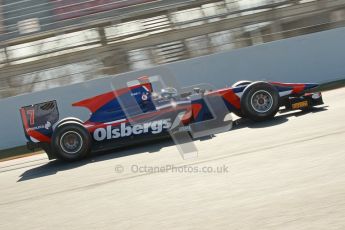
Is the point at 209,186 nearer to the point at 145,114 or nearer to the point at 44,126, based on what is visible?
the point at 145,114

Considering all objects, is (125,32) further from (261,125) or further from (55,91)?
(261,125)

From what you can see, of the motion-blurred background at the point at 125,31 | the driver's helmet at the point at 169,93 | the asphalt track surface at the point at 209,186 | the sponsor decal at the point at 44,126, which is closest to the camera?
the asphalt track surface at the point at 209,186

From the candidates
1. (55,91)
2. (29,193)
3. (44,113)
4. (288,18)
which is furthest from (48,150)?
(288,18)

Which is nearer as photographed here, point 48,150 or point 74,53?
point 48,150

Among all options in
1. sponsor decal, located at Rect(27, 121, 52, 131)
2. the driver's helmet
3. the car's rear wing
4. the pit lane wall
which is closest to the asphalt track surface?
the car's rear wing

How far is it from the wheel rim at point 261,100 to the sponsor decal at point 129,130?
134cm

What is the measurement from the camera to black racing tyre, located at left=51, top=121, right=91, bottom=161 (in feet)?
26.6

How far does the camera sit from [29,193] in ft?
21.5

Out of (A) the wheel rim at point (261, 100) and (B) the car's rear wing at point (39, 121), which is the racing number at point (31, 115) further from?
(A) the wheel rim at point (261, 100)

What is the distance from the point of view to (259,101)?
838 centimetres

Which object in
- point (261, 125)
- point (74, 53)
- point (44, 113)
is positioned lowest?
point (261, 125)

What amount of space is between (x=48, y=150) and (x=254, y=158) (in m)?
3.59

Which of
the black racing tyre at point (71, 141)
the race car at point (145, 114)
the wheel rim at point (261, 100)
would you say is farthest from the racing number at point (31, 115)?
the wheel rim at point (261, 100)

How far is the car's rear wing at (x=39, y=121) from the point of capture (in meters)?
8.36
